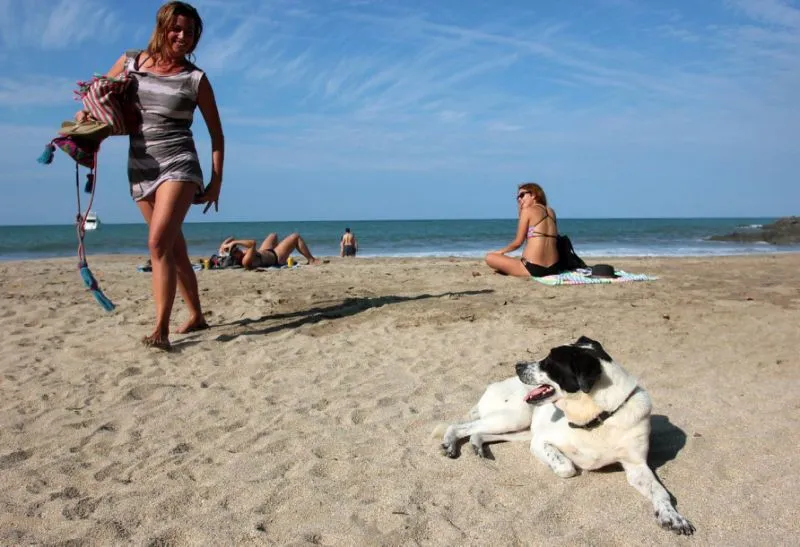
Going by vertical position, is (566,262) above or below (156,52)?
below

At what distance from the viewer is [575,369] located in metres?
2.92

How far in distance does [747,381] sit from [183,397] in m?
4.00

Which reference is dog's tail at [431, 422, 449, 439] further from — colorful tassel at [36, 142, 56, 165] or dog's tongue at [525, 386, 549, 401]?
colorful tassel at [36, 142, 56, 165]

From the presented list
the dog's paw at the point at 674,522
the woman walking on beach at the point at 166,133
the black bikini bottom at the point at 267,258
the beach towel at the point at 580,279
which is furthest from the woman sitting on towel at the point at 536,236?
the dog's paw at the point at 674,522

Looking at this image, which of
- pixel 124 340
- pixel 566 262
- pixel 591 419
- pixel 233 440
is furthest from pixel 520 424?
pixel 566 262

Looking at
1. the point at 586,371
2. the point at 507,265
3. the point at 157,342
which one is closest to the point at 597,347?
the point at 586,371

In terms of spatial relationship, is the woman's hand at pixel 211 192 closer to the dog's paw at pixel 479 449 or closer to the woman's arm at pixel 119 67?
the woman's arm at pixel 119 67

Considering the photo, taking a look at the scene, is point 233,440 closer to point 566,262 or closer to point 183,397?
point 183,397

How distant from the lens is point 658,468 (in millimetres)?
3178

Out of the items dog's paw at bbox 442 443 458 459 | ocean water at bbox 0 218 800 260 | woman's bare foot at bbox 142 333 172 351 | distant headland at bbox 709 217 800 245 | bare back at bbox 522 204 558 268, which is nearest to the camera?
dog's paw at bbox 442 443 458 459

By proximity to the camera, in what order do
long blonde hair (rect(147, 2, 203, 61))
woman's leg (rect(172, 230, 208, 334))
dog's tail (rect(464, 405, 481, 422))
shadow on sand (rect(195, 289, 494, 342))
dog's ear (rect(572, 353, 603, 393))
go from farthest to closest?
shadow on sand (rect(195, 289, 494, 342)) < woman's leg (rect(172, 230, 208, 334)) < long blonde hair (rect(147, 2, 203, 61)) < dog's tail (rect(464, 405, 481, 422)) < dog's ear (rect(572, 353, 603, 393))

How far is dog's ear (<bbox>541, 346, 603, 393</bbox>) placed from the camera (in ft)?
9.53

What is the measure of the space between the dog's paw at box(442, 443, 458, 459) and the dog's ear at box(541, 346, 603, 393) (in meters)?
0.67

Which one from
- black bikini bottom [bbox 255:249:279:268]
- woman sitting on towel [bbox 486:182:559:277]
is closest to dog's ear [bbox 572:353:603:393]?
woman sitting on towel [bbox 486:182:559:277]
